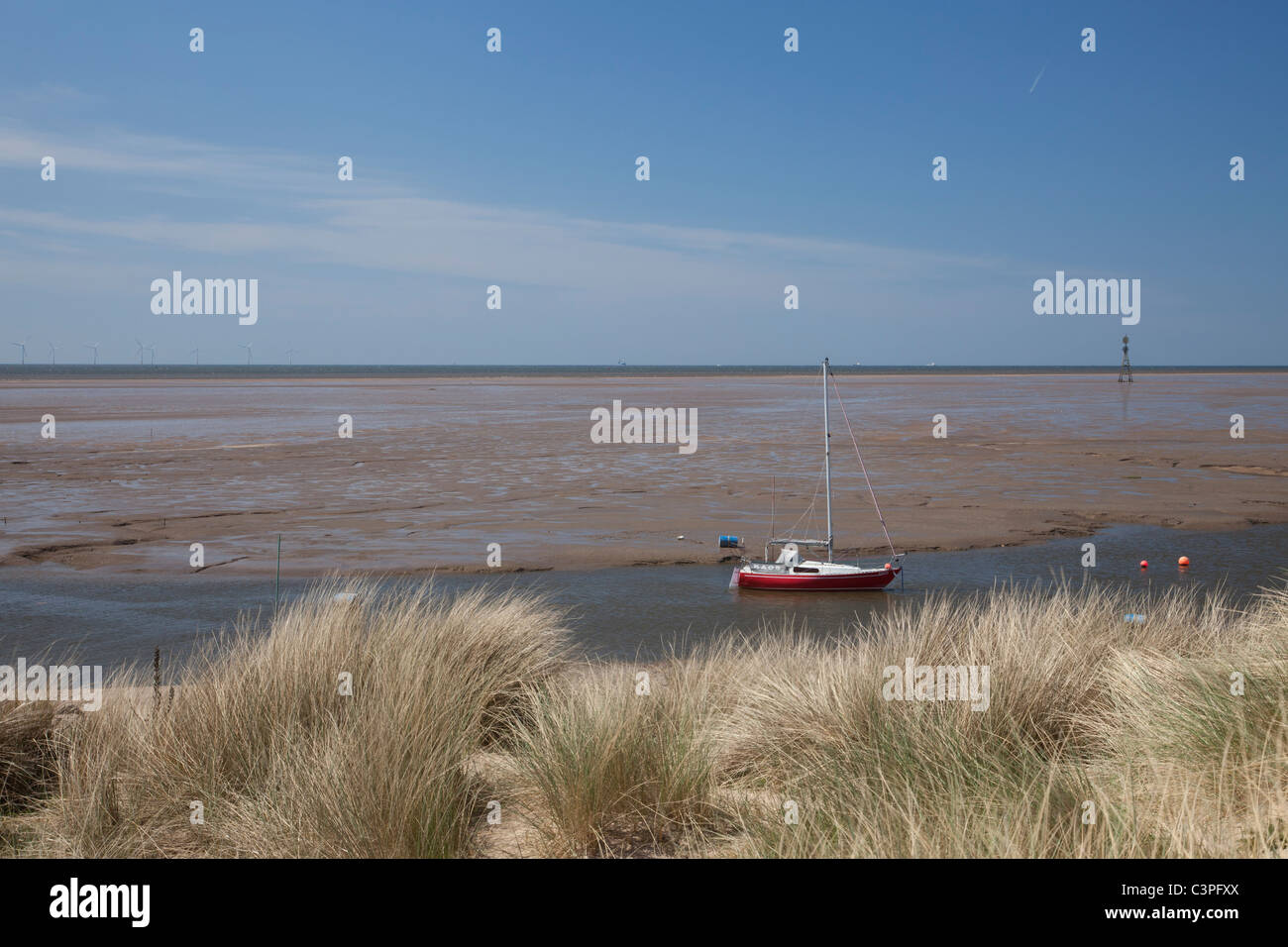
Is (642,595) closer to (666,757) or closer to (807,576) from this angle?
(807,576)

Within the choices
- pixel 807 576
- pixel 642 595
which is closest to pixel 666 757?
pixel 642 595

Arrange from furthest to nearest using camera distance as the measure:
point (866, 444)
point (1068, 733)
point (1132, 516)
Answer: point (866, 444)
point (1132, 516)
point (1068, 733)

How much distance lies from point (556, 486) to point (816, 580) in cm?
1325

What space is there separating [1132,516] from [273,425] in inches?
1600

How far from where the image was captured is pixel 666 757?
648 centimetres

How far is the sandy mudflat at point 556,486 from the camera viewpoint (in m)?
21.6

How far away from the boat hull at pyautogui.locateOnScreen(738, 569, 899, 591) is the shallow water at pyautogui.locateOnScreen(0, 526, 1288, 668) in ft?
0.60

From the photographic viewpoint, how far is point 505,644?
9.09 metres

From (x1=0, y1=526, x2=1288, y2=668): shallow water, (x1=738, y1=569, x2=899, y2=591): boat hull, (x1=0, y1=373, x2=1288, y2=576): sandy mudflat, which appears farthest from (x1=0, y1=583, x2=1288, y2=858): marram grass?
(x1=0, y1=373, x2=1288, y2=576): sandy mudflat

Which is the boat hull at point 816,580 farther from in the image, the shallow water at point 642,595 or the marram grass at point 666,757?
the marram grass at point 666,757

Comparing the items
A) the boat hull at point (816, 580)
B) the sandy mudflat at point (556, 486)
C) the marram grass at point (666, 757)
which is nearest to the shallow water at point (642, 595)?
the boat hull at point (816, 580)

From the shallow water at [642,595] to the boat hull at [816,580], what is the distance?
7.2 inches
